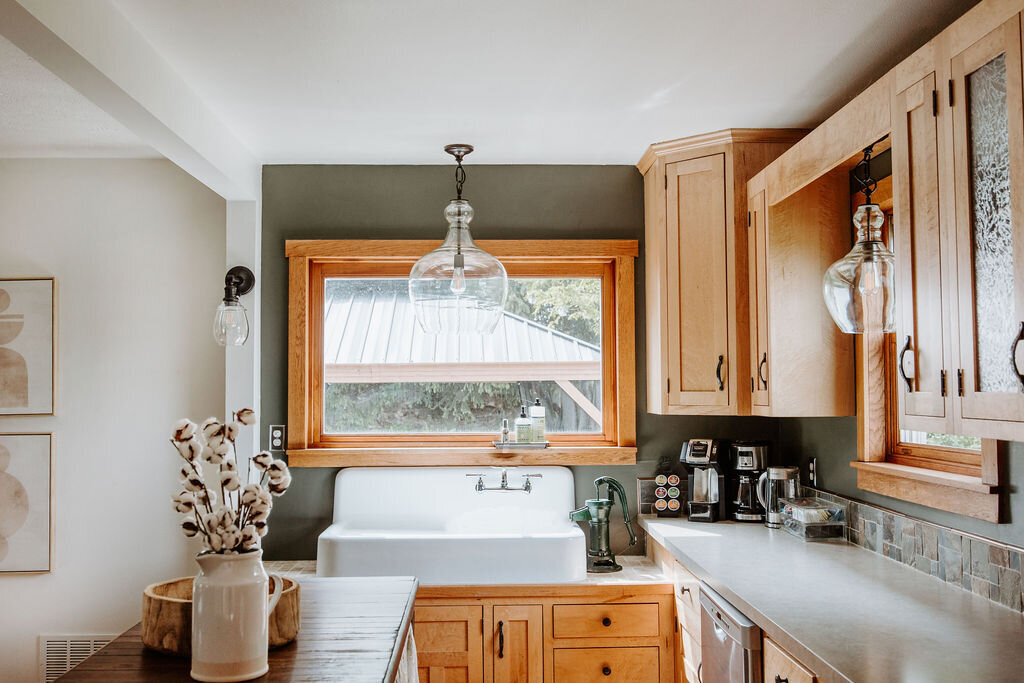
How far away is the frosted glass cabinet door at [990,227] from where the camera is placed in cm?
153

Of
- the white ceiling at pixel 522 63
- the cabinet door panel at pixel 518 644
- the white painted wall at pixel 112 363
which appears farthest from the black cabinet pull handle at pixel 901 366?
the white painted wall at pixel 112 363

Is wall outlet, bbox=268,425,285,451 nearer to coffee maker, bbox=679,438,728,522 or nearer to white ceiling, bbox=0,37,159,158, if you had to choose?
white ceiling, bbox=0,37,159,158

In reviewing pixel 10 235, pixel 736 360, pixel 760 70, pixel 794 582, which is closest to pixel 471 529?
pixel 736 360

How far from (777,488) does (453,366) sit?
150 cm

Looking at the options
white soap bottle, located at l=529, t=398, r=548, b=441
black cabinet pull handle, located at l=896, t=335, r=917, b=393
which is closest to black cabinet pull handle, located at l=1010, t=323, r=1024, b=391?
black cabinet pull handle, located at l=896, t=335, r=917, b=393

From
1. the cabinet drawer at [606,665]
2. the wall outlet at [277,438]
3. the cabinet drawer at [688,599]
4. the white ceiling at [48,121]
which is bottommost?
the cabinet drawer at [606,665]

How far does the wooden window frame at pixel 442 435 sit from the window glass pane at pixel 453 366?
1.9 inches

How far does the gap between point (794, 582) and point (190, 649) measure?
5.27 feet

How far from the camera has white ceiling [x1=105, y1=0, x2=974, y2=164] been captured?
2119 millimetres

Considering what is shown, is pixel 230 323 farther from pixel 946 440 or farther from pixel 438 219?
pixel 946 440

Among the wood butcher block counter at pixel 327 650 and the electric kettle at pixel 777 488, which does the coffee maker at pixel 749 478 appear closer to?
the electric kettle at pixel 777 488

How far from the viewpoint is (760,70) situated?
2.51m

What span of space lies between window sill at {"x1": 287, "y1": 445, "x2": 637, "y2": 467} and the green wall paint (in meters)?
0.08

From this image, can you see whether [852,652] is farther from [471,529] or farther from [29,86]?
[29,86]
